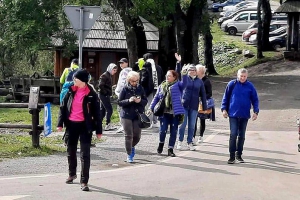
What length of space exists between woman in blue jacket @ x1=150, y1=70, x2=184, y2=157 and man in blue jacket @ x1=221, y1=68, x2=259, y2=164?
125 centimetres

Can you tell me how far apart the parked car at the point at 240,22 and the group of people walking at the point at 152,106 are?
42.0 m

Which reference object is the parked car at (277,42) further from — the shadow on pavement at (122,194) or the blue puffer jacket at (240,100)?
the shadow on pavement at (122,194)

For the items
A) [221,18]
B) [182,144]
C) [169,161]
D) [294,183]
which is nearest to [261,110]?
[182,144]

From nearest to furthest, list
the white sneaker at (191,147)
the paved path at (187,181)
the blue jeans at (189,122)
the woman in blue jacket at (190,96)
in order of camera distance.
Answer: the paved path at (187,181) < the woman in blue jacket at (190,96) < the blue jeans at (189,122) < the white sneaker at (191,147)

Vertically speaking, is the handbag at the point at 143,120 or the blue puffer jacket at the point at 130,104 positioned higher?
the blue puffer jacket at the point at 130,104

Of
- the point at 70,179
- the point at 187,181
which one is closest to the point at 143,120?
A: the point at 187,181

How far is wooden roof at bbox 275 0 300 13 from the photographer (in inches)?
1705

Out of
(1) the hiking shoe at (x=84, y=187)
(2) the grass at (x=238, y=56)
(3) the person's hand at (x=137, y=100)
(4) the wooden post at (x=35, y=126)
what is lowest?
(1) the hiking shoe at (x=84, y=187)

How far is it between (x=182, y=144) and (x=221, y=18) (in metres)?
50.2

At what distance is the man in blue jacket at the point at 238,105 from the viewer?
13.5 meters

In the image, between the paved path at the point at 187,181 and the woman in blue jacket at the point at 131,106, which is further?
the woman in blue jacket at the point at 131,106

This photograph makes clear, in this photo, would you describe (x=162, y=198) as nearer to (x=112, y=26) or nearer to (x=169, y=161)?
(x=169, y=161)

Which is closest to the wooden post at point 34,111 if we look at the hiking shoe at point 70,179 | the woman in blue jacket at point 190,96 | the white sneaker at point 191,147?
the woman in blue jacket at point 190,96

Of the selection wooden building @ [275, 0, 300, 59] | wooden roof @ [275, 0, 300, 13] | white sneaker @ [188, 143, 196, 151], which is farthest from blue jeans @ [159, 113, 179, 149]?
wooden roof @ [275, 0, 300, 13]
